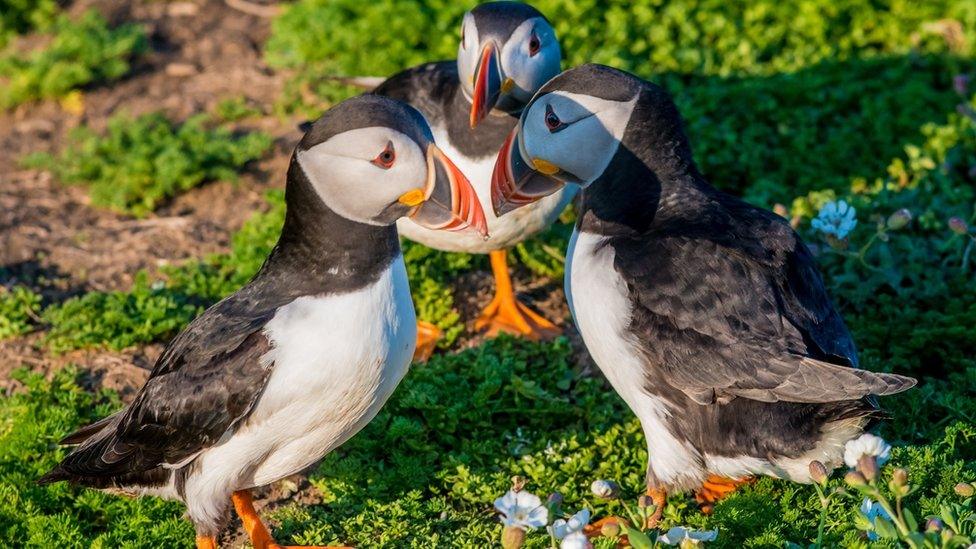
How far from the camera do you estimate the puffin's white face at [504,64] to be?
223 inches

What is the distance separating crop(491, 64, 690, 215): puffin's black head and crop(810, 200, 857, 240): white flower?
3.62 feet

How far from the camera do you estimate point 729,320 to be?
4512 mm

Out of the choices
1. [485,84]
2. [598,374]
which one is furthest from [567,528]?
[485,84]

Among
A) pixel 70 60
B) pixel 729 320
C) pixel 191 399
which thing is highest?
pixel 729 320

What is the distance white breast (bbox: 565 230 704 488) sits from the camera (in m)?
4.64

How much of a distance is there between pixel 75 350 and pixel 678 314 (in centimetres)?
329

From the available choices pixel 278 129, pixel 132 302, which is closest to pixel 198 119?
pixel 278 129

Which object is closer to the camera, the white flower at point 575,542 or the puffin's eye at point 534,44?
the white flower at point 575,542

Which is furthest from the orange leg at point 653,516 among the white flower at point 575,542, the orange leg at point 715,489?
the white flower at point 575,542

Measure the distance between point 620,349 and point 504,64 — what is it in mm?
1803

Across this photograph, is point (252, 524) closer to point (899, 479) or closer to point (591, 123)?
point (591, 123)

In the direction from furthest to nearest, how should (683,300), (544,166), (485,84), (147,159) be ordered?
(147,159)
(485,84)
(544,166)
(683,300)

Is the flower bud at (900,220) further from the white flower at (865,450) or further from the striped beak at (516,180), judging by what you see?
the white flower at (865,450)

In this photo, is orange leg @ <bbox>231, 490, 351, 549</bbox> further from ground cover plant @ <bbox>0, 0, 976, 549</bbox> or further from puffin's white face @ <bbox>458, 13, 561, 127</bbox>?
puffin's white face @ <bbox>458, 13, 561, 127</bbox>
